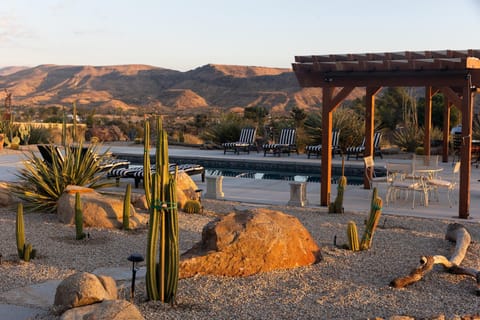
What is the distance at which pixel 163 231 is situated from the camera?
4566 mm

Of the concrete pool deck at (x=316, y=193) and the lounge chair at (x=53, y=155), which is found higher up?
the lounge chair at (x=53, y=155)

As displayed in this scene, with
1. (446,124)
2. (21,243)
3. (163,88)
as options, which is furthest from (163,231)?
(163,88)

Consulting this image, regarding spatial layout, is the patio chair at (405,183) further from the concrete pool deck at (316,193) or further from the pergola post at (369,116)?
the pergola post at (369,116)

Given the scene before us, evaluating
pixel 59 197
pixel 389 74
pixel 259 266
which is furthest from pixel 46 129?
pixel 259 266

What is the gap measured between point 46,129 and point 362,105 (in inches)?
546

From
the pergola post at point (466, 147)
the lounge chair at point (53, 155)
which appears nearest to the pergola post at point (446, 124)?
the pergola post at point (466, 147)

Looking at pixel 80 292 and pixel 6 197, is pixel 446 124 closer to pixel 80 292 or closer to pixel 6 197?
pixel 6 197

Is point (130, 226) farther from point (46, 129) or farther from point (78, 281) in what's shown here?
point (46, 129)

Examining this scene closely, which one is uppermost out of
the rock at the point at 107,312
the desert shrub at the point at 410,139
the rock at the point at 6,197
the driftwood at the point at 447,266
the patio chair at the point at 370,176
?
the desert shrub at the point at 410,139

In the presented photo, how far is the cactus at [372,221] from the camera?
6.52m

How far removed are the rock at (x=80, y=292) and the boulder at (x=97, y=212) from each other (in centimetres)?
338

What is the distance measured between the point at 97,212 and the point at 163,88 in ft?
260

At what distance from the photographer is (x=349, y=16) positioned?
22.4m

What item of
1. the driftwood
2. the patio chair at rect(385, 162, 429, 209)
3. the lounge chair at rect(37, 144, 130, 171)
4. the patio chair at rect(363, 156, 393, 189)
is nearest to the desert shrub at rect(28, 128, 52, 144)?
the lounge chair at rect(37, 144, 130, 171)
